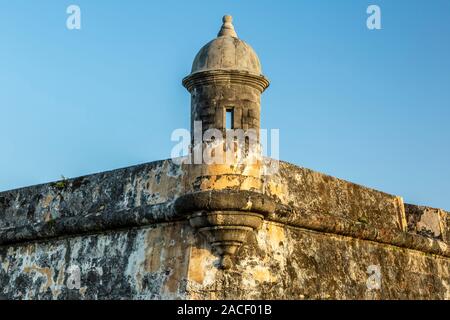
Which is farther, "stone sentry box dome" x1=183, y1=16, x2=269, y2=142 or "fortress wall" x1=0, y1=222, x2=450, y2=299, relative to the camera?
"stone sentry box dome" x1=183, y1=16, x2=269, y2=142

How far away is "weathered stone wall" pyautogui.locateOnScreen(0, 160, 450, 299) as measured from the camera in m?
7.39

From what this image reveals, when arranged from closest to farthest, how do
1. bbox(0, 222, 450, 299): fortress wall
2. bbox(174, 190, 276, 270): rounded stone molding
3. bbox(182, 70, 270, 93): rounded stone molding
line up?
bbox(174, 190, 276, 270): rounded stone molding < bbox(0, 222, 450, 299): fortress wall < bbox(182, 70, 270, 93): rounded stone molding

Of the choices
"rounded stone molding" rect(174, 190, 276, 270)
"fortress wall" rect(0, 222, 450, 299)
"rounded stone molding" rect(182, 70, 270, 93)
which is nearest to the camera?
"rounded stone molding" rect(174, 190, 276, 270)

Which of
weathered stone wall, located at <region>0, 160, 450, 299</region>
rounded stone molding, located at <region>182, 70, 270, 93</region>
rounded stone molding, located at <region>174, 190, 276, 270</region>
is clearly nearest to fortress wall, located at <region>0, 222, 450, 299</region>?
weathered stone wall, located at <region>0, 160, 450, 299</region>

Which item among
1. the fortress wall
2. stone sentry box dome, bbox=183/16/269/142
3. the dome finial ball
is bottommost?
the fortress wall

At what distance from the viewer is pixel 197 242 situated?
7.37 meters

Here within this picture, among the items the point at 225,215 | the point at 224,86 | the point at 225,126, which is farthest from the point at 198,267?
the point at 224,86

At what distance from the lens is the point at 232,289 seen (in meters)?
7.20

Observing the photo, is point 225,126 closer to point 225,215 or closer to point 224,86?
point 224,86

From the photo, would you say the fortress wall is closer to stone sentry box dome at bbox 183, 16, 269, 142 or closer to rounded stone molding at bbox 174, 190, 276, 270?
rounded stone molding at bbox 174, 190, 276, 270

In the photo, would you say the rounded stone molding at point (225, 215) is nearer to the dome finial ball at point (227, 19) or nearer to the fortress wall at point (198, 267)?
the fortress wall at point (198, 267)

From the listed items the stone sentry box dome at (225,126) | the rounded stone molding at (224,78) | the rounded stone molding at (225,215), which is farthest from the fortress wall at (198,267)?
the rounded stone molding at (224,78)

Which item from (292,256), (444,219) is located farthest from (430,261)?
(292,256)
